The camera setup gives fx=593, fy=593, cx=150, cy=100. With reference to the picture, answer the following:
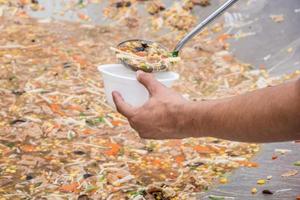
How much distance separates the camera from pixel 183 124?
83.0 inches

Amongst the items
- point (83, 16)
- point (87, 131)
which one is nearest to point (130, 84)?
point (87, 131)

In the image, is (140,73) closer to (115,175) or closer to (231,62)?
(115,175)

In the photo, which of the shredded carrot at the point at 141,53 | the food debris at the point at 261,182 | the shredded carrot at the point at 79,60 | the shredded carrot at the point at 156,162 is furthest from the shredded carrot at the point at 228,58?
the shredded carrot at the point at 141,53

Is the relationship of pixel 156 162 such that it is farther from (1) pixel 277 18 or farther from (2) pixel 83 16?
(2) pixel 83 16

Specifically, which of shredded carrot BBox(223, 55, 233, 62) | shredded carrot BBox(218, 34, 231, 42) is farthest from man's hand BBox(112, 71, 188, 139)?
shredded carrot BBox(218, 34, 231, 42)

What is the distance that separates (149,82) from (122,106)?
0.15 meters

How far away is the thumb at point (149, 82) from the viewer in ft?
7.34

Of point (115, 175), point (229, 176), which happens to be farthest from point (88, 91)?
point (229, 176)

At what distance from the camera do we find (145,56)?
2492 mm

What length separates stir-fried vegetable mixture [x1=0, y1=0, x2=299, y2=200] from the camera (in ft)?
10.5

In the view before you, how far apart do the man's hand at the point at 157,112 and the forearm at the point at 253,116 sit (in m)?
0.06

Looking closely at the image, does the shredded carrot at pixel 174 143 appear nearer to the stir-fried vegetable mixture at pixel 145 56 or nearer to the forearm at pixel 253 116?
the stir-fried vegetable mixture at pixel 145 56

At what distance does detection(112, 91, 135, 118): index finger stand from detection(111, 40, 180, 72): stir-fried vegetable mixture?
0.14 m

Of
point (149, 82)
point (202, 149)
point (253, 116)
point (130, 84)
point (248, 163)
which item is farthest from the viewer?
point (202, 149)
